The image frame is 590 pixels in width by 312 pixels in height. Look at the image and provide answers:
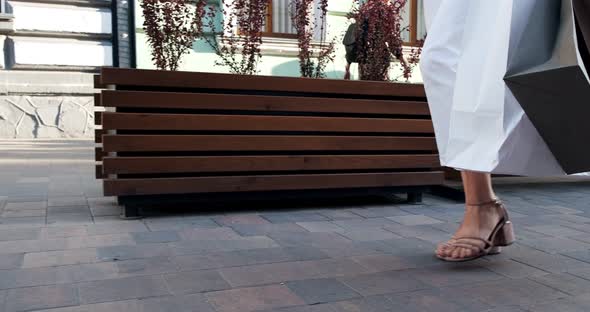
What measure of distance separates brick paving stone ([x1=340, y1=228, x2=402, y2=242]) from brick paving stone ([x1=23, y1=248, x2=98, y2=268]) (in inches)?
47.0

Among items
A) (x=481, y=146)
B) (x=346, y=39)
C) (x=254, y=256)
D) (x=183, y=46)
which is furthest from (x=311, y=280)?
(x=346, y=39)

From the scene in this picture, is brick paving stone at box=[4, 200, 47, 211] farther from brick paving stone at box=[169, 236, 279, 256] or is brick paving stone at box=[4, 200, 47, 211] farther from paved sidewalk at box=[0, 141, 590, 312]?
brick paving stone at box=[169, 236, 279, 256]

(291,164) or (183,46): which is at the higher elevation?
(183,46)

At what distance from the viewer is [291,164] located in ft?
11.1

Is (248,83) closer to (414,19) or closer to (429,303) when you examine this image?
(429,303)

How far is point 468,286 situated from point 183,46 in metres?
2.43

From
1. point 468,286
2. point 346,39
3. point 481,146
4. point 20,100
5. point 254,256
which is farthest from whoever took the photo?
point 20,100

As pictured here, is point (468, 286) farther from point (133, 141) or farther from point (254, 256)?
point (133, 141)

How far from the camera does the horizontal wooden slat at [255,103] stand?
2.99 metres

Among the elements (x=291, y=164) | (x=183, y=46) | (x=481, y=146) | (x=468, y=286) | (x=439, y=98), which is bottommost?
(x=468, y=286)

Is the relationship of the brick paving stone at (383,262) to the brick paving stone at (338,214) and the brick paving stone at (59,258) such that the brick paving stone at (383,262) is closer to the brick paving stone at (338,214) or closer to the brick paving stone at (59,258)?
the brick paving stone at (338,214)

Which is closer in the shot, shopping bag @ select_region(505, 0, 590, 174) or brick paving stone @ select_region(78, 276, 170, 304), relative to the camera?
shopping bag @ select_region(505, 0, 590, 174)

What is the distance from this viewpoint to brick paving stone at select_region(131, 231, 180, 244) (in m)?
2.63

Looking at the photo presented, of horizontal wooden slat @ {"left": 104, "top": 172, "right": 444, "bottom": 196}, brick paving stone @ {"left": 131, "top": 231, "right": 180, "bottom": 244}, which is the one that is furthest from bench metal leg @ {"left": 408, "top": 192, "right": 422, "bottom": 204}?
brick paving stone @ {"left": 131, "top": 231, "right": 180, "bottom": 244}
